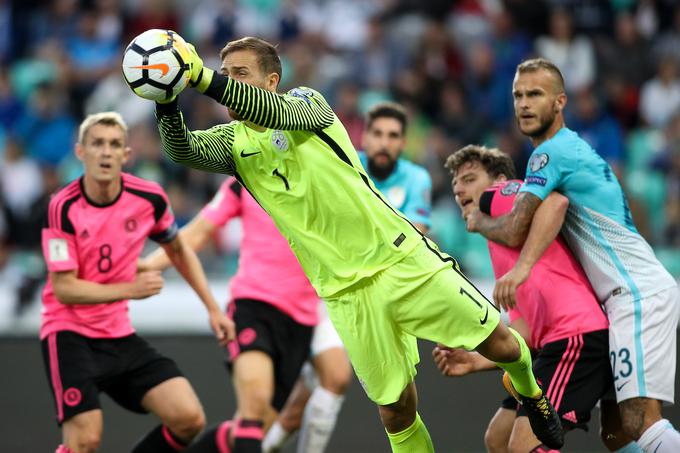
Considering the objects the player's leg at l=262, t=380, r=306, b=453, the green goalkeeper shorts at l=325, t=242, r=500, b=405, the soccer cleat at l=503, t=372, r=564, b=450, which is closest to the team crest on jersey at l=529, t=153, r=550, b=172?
the green goalkeeper shorts at l=325, t=242, r=500, b=405

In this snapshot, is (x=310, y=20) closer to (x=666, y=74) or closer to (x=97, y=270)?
(x=666, y=74)

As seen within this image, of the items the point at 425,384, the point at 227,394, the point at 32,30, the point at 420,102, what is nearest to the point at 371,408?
the point at 425,384

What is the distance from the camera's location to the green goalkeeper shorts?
507 centimetres

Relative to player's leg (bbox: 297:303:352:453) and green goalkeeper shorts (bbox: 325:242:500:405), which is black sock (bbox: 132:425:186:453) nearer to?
player's leg (bbox: 297:303:352:453)

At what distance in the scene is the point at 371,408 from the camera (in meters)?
8.64

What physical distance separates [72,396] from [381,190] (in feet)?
8.36

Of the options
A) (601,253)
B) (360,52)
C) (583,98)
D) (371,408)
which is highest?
(360,52)

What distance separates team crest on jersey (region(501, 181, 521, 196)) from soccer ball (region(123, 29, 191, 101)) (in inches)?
77.6

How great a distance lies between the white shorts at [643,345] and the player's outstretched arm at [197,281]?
2.47 m

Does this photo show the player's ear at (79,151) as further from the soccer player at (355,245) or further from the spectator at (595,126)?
the spectator at (595,126)

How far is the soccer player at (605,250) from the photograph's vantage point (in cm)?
530

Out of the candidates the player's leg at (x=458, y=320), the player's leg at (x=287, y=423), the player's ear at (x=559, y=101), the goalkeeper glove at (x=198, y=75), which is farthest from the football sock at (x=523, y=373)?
the player's leg at (x=287, y=423)

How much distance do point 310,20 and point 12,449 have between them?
696 centimetres

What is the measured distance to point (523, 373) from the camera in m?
5.14
